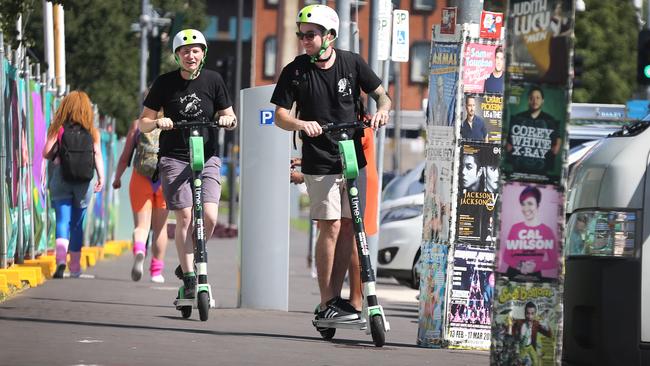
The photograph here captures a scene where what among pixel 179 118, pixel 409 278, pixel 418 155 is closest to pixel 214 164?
pixel 179 118

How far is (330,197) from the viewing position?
31.8ft


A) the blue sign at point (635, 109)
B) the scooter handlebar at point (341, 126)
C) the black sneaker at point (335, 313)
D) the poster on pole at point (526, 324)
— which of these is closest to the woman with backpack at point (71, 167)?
the black sneaker at point (335, 313)

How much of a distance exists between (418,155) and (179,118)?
6660cm

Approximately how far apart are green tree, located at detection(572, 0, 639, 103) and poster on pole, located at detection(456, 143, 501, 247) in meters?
39.7

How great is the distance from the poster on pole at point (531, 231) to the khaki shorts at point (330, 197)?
2673 millimetres

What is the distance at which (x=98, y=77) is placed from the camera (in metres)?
36.3

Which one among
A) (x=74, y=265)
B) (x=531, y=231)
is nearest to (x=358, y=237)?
(x=531, y=231)

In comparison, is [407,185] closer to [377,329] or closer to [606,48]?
[377,329]

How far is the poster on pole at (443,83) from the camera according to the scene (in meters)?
9.80

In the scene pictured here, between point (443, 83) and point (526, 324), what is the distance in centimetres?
308

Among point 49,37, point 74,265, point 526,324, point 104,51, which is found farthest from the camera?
point 104,51

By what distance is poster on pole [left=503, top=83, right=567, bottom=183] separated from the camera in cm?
701

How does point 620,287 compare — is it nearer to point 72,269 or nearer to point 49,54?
point 72,269

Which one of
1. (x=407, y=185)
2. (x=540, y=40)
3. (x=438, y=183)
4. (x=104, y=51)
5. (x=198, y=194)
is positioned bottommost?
(x=407, y=185)
